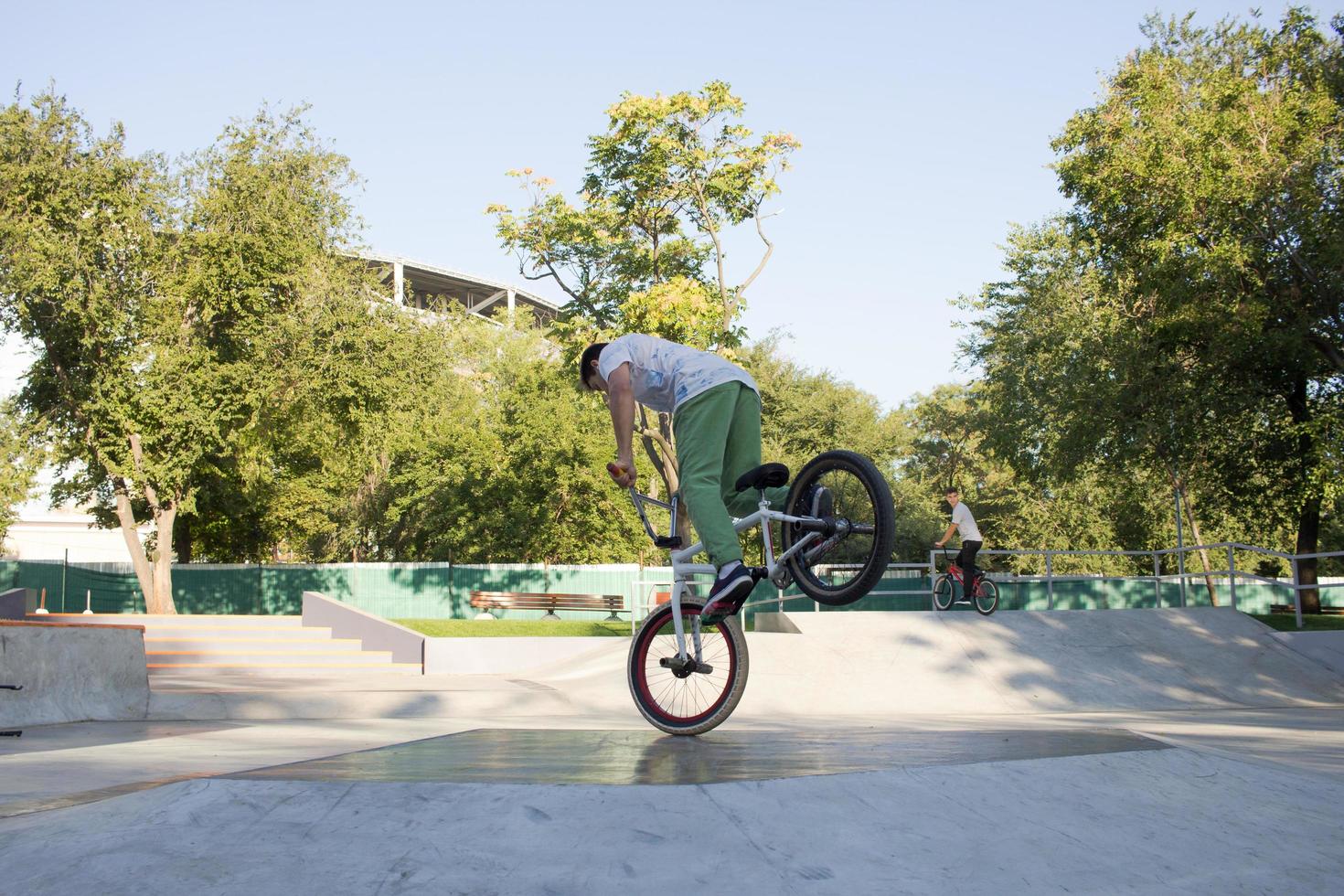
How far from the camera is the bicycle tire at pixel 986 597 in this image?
59.2 feet

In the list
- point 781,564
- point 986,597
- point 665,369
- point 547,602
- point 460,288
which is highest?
point 460,288

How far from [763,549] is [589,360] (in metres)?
1.29

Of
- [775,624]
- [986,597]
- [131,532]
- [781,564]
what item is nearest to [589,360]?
[781,564]

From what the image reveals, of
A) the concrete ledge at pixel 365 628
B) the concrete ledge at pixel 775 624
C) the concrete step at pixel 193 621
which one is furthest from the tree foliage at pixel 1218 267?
the concrete step at pixel 193 621

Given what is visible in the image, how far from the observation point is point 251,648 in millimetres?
20234

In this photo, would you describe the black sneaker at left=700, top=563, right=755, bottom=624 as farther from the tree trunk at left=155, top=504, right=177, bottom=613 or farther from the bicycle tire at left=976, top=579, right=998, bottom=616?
the tree trunk at left=155, top=504, right=177, bottom=613

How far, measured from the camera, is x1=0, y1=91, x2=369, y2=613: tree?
22.8 metres

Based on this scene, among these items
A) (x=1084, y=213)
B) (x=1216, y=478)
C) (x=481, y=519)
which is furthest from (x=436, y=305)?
(x=1216, y=478)

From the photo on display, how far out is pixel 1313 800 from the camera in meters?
4.21

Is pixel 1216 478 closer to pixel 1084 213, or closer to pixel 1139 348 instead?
pixel 1139 348

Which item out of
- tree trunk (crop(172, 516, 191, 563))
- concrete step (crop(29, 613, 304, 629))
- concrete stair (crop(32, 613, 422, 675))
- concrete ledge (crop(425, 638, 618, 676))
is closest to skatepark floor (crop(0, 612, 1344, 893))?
concrete stair (crop(32, 613, 422, 675))

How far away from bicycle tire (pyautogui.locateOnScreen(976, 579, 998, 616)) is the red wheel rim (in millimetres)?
12987

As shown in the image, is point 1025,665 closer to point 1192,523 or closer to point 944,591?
point 944,591

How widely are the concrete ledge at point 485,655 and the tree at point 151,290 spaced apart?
27.7 feet
